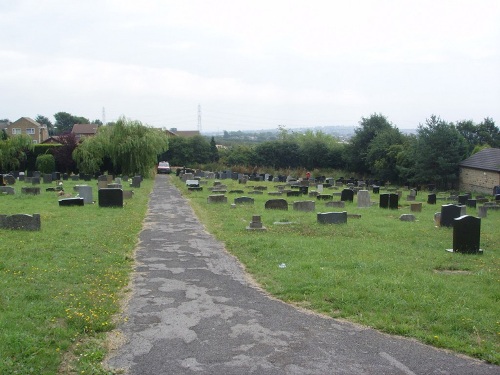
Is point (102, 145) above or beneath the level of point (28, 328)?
above

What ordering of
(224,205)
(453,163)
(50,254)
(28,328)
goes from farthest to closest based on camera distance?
(453,163) < (224,205) < (50,254) < (28,328)

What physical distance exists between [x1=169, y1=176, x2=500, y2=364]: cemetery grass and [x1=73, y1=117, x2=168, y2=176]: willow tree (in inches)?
1089

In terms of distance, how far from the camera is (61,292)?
784 centimetres

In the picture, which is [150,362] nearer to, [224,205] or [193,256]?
[193,256]

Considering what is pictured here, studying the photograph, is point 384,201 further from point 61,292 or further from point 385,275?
point 61,292

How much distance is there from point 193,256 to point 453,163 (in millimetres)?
35987

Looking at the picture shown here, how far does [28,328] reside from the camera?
615cm

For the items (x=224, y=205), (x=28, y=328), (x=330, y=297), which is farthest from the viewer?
(x=224, y=205)

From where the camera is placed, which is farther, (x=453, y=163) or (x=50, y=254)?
(x=453, y=163)

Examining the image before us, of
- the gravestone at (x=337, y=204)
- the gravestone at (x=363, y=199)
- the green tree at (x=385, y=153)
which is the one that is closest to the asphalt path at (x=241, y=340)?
the gravestone at (x=337, y=204)

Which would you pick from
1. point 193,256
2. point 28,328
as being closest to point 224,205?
point 193,256

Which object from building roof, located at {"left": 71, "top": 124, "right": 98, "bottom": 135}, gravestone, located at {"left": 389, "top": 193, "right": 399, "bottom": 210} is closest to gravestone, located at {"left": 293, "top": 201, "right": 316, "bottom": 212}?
gravestone, located at {"left": 389, "top": 193, "right": 399, "bottom": 210}

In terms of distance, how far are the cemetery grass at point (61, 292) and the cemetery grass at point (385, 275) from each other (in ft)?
9.02

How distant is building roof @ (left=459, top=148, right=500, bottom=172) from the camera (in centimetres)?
3844
